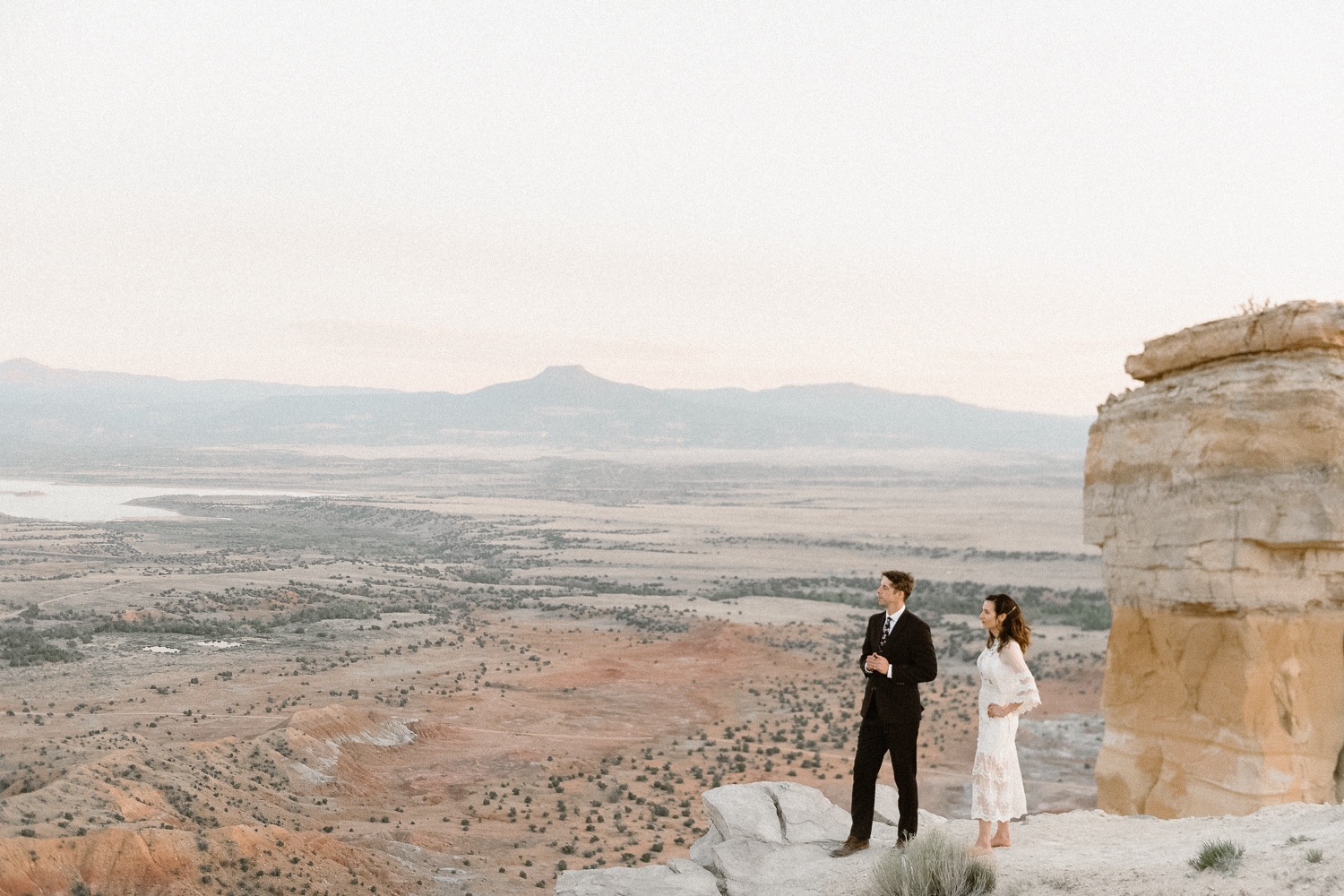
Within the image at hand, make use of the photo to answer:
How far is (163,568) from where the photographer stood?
57219 mm

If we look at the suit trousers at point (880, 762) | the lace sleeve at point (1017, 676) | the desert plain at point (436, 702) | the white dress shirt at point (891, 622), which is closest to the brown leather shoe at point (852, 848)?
the suit trousers at point (880, 762)

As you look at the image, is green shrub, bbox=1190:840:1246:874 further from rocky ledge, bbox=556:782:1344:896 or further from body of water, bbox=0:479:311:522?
body of water, bbox=0:479:311:522

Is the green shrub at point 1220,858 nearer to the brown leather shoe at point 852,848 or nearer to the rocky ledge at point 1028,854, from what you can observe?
the rocky ledge at point 1028,854

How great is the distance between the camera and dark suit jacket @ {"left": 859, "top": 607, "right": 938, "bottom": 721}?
A: 6.92 m

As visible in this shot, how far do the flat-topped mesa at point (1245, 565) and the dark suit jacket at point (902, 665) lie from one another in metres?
4.10

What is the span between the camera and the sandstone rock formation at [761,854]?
732 cm

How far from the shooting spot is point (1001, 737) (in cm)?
679

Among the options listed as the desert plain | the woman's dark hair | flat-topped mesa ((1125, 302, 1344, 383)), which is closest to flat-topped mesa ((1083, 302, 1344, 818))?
flat-topped mesa ((1125, 302, 1344, 383))

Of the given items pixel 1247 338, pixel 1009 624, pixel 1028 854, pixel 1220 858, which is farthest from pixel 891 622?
pixel 1247 338

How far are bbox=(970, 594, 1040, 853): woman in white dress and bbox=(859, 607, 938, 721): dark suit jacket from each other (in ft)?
1.25

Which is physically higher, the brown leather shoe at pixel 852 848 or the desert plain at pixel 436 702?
the brown leather shoe at pixel 852 848

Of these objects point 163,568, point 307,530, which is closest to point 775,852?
point 163,568

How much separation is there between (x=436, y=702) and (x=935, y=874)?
23412 mm

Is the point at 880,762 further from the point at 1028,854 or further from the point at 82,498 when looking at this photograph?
the point at 82,498
